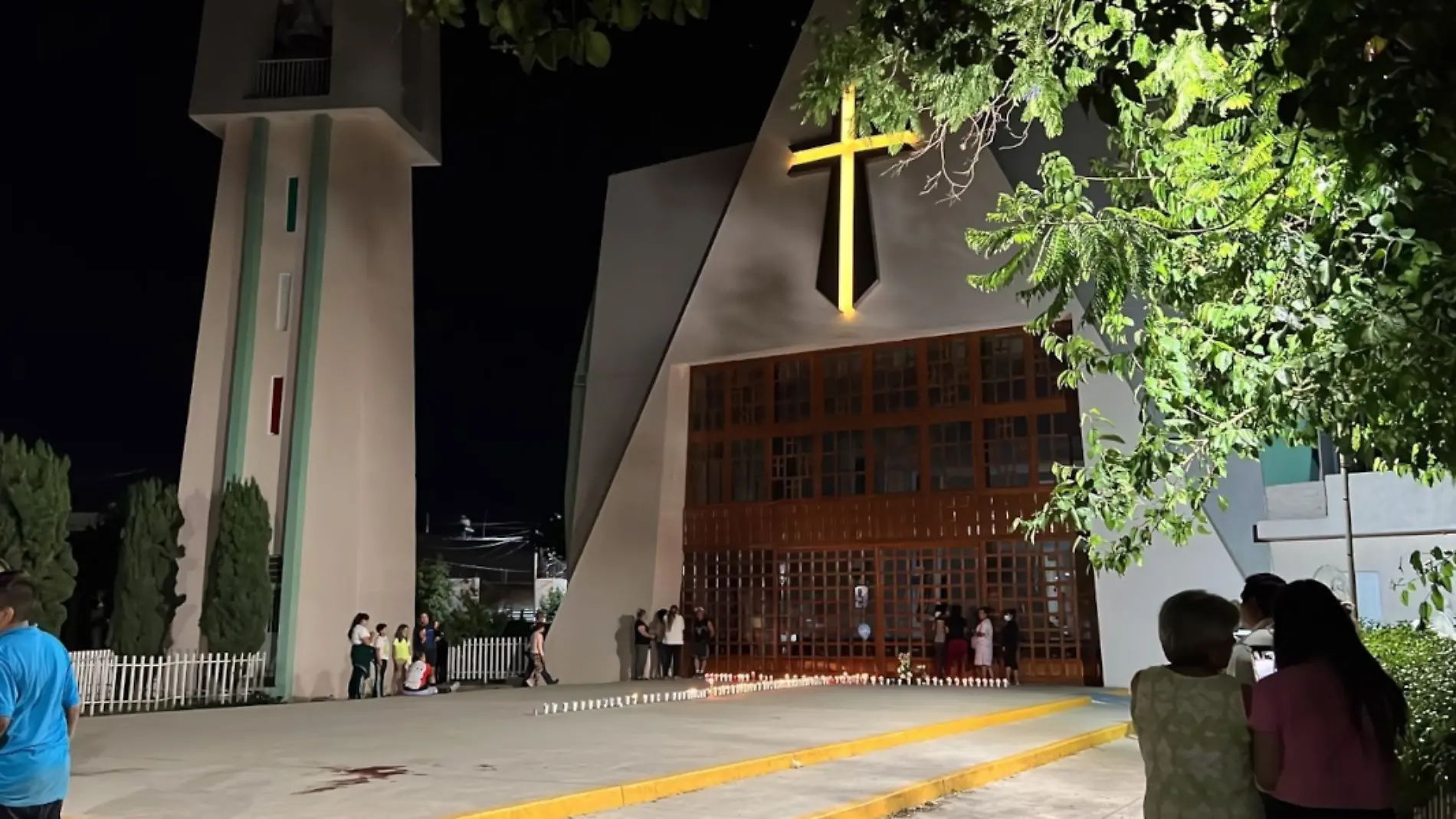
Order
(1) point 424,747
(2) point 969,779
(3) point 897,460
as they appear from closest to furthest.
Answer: (2) point 969,779, (1) point 424,747, (3) point 897,460

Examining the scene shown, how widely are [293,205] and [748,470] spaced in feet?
29.5

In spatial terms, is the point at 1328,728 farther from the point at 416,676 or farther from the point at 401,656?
the point at 401,656

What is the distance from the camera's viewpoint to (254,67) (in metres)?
18.8

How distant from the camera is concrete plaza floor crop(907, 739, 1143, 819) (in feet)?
24.6

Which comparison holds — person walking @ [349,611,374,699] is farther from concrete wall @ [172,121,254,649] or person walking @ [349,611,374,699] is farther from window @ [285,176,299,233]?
window @ [285,176,299,233]

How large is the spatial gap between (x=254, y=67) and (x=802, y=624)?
13.3m

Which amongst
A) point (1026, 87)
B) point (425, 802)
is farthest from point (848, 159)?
point (425, 802)

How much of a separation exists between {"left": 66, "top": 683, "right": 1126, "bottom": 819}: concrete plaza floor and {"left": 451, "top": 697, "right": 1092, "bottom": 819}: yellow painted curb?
6.9 inches

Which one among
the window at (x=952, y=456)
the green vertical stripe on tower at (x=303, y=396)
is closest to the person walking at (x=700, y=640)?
the window at (x=952, y=456)

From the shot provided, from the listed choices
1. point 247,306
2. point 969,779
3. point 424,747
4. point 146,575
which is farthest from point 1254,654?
point 247,306

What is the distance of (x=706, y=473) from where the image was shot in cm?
2083

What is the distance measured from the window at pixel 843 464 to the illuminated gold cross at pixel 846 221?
2.41 metres

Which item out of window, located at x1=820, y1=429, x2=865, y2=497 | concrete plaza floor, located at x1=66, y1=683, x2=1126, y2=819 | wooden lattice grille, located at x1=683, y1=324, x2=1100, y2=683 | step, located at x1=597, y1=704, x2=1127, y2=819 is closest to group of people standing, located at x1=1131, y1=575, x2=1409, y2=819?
step, located at x1=597, y1=704, x2=1127, y2=819

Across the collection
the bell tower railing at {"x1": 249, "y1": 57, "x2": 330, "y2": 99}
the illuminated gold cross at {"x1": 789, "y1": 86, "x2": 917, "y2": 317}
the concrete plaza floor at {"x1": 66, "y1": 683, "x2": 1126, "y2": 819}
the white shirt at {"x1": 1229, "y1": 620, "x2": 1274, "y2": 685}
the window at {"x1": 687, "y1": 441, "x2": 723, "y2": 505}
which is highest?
the bell tower railing at {"x1": 249, "y1": 57, "x2": 330, "y2": 99}
